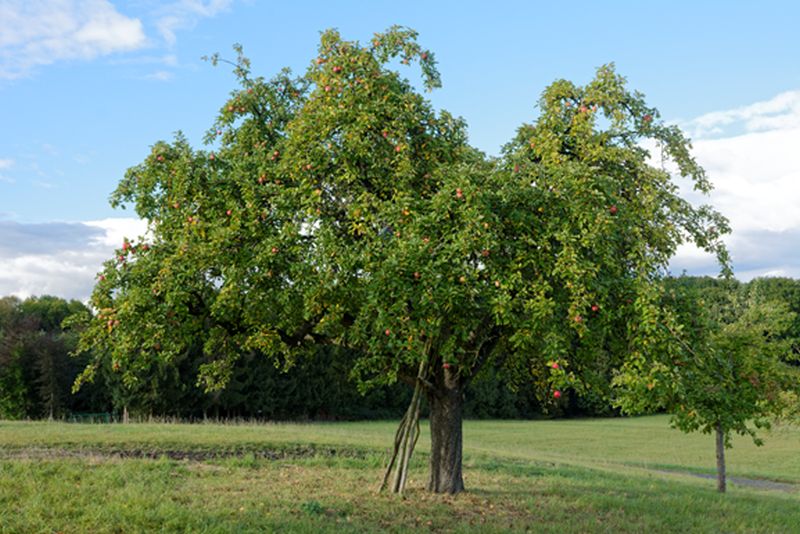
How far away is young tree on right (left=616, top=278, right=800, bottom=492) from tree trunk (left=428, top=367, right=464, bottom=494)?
143 inches

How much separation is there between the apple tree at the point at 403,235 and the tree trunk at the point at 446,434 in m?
0.04

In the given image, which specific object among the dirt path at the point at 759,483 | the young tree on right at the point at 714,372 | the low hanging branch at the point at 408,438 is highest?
the young tree on right at the point at 714,372

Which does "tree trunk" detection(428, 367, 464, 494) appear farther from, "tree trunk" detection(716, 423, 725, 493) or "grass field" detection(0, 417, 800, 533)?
"tree trunk" detection(716, 423, 725, 493)

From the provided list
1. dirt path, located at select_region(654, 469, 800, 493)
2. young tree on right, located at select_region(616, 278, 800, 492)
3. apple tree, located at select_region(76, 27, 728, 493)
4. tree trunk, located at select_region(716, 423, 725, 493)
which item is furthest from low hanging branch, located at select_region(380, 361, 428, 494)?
dirt path, located at select_region(654, 469, 800, 493)

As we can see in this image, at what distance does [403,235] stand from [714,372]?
6.54 metres

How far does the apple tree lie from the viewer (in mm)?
12031

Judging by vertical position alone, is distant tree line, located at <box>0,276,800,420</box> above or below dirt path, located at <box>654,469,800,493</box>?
above

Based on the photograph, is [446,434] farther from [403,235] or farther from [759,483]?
[759,483]

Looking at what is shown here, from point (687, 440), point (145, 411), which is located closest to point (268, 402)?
point (145, 411)

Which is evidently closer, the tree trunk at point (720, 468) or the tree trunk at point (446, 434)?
the tree trunk at point (446, 434)

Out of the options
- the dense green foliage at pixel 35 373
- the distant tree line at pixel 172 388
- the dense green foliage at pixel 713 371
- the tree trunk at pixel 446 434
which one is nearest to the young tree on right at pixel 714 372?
the dense green foliage at pixel 713 371

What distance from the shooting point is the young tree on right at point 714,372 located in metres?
12.4

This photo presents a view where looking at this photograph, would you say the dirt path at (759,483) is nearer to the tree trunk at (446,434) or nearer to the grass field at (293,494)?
the grass field at (293,494)

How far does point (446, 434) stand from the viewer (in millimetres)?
15609
